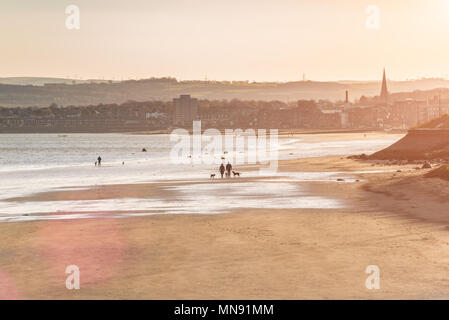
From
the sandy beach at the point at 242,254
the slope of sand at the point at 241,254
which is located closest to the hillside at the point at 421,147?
the sandy beach at the point at 242,254

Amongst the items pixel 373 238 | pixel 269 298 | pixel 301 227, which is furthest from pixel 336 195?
pixel 269 298

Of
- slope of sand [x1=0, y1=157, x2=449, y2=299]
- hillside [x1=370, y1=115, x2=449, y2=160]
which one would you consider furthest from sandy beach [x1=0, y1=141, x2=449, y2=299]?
hillside [x1=370, y1=115, x2=449, y2=160]

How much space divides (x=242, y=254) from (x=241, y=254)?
0.09 ft

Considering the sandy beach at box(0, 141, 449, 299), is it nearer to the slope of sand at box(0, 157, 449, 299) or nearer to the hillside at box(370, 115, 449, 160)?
the slope of sand at box(0, 157, 449, 299)

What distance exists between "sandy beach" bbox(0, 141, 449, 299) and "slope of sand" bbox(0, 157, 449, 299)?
3cm

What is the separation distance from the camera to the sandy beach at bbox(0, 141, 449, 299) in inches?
696

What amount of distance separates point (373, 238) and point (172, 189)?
23229mm

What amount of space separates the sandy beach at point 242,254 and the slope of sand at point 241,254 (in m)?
0.03

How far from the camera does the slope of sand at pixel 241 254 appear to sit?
58.0 feet

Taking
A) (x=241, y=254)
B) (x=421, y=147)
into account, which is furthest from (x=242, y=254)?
(x=421, y=147)

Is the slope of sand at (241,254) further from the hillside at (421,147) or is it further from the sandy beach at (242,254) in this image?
the hillside at (421,147)

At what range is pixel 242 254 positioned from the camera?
2181 centimetres

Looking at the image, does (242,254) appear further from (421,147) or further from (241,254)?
(421,147)
